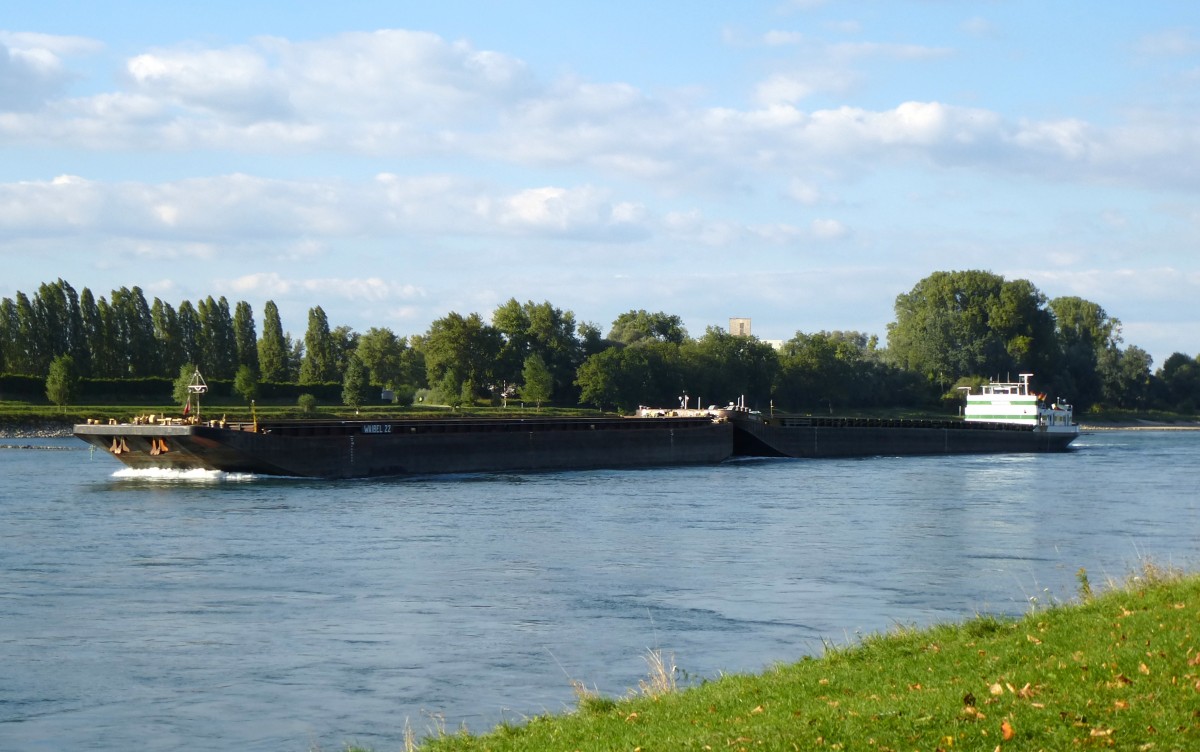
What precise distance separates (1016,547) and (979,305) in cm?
12471

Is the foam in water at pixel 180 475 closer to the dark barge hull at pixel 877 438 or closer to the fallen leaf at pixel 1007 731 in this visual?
the dark barge hull at pixel 877 438

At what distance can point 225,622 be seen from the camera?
18172 mm

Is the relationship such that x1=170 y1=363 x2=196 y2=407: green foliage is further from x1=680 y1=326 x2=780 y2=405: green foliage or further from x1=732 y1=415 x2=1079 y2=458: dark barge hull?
x1=680 y1=326 x2=780 y2=405: green foliage

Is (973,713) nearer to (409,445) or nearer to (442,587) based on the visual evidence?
(442,587)

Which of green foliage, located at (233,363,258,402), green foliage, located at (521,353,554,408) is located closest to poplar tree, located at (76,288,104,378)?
green foliage, located at (233,363,258,402)

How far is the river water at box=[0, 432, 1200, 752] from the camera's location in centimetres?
1385

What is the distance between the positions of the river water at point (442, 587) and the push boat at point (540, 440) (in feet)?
5.60

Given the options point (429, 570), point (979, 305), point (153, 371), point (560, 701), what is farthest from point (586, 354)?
point (560, 701)

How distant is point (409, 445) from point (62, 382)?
4132 centimetres

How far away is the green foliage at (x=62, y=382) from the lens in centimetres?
8025

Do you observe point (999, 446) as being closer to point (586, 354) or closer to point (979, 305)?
point (586, 354)

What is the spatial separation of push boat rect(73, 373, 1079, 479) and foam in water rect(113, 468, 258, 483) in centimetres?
21

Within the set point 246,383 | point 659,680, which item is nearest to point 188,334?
point 246,383

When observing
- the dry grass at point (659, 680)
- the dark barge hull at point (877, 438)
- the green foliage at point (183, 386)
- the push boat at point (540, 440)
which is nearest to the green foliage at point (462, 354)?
the green foliage at point (183, 386)
